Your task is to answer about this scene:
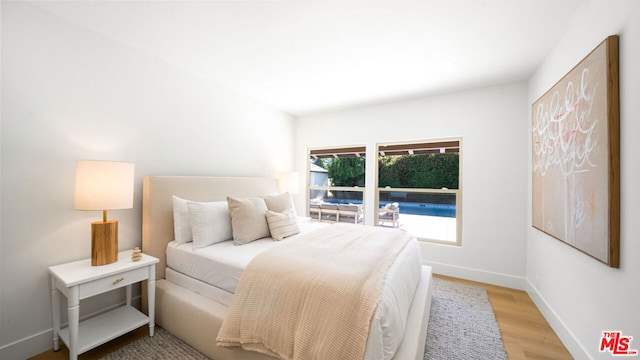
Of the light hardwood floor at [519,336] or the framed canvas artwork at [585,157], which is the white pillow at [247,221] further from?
the framed canvas artwork at [585,157]

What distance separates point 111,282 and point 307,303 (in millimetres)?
1496

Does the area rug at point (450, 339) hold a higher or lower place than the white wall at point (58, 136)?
lower

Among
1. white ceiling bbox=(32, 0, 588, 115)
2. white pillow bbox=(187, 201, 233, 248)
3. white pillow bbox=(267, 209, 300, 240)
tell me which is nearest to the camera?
white ceiling bbox=(32, 0, 588, 115)

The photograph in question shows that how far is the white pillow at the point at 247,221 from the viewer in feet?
→ 7.52

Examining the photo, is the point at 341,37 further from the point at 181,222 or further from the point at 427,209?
the point at 427,209

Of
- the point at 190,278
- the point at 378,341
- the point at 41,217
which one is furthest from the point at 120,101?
the point at 378,341

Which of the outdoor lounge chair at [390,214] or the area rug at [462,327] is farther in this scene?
the outdoor lounge chair at [390,214]

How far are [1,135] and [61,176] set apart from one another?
1.32 feet

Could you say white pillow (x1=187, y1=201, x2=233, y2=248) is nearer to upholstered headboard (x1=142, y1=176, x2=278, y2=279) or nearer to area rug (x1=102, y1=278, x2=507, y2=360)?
upholstered headboard (x1=142, y1=176, x2=278, y2=279)

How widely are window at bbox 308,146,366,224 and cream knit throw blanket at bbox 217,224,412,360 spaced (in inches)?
90.9

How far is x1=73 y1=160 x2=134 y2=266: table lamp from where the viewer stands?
5.67ft

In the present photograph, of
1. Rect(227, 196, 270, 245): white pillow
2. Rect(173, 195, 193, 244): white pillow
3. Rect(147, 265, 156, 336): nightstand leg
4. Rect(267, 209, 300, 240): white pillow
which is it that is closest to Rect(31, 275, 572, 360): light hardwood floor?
Rect(147, 265, 156, 336): nightstand leg

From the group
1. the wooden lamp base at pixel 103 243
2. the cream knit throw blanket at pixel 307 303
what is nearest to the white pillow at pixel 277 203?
the cream knit throw blanket at pixel 307 303

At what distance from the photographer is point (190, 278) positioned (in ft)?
6.66
